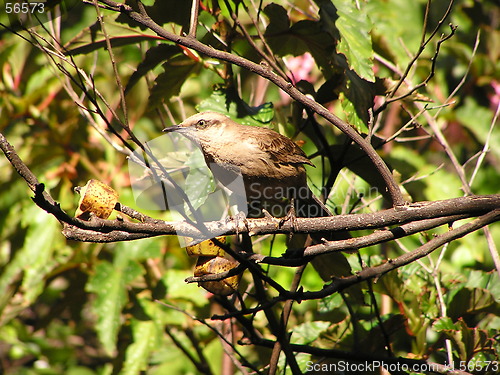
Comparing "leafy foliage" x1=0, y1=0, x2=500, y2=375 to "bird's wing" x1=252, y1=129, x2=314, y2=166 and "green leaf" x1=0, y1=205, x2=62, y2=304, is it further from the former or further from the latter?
"bird's wing" x1=252, y1=129, x2=314, y2=166

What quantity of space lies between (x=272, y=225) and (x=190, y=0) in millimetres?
1240

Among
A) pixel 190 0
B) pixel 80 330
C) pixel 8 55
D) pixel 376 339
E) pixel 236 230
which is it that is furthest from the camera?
pixel 80 330

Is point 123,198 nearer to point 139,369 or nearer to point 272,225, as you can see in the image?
point 139,369

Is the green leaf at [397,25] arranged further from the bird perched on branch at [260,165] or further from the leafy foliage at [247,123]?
the bird perched on branch at [260,165]

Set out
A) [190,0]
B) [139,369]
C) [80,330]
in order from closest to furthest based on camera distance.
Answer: [190,0], [139,369], [80,330]

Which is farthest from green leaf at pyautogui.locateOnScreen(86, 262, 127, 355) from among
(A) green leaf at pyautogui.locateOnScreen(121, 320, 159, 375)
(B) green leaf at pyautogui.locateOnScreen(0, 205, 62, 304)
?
(B) green leaf at pyautogui.locateOnScreen(0, 205, 62, 304)

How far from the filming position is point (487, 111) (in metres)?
4.60

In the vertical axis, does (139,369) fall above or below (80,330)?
below

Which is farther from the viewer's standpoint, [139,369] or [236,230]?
[139,369]

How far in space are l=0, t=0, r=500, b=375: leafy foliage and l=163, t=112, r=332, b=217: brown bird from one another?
0.14 m

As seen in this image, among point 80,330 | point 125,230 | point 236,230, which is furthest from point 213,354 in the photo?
point 125,230

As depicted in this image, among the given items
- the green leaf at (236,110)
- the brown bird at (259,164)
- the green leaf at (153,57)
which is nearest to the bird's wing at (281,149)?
the brown bird at (259,164)

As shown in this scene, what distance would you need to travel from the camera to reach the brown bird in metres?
3.11

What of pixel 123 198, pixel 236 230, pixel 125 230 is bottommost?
pixel 125 230
